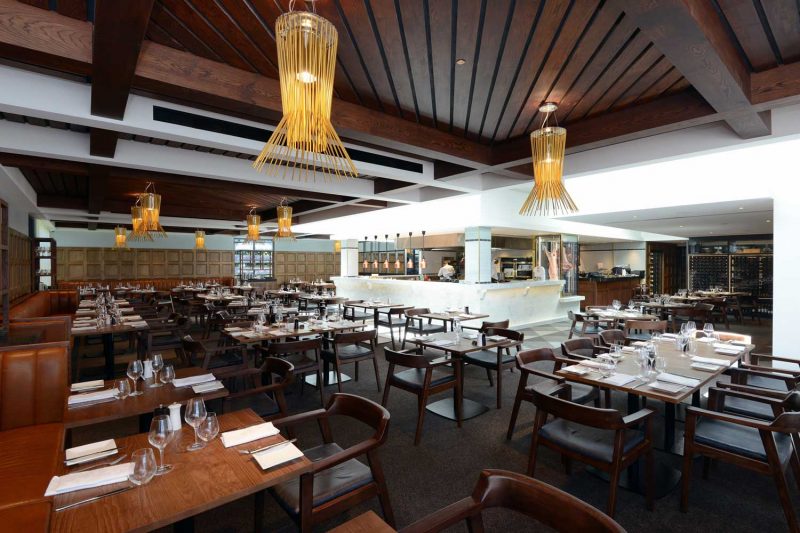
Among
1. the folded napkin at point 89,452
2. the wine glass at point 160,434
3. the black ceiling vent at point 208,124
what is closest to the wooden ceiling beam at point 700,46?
the wine glass at point 160,434

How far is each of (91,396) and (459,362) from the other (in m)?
2.96

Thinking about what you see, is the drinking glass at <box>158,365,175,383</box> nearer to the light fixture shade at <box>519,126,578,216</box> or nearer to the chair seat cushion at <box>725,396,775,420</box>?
the light fixture shade at <box>519,126,578,216</box>

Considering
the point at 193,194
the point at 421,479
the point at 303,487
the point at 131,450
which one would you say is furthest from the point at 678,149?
the point at 193,194

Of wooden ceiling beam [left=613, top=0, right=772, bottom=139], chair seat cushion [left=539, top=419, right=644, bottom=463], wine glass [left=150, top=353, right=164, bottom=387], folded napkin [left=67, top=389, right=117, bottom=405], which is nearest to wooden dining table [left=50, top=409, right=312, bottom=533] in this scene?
folded napkin [left=67, top=389, right=117, bottom=405]

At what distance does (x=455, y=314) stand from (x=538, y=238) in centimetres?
572

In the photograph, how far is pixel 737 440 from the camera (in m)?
2.55

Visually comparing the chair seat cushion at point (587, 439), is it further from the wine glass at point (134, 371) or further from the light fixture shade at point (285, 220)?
the light fixture shade at point (285, 220)

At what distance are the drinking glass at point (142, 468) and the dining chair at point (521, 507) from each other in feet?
3.52

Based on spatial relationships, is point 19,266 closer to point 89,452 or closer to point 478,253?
point 89,452

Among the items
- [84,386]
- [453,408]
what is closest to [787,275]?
[453,408]

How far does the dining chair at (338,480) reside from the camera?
1796mm

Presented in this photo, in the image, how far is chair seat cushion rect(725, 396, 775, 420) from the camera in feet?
10.1

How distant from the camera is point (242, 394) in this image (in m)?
2.89

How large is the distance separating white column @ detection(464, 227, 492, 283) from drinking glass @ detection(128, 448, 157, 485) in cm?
782
